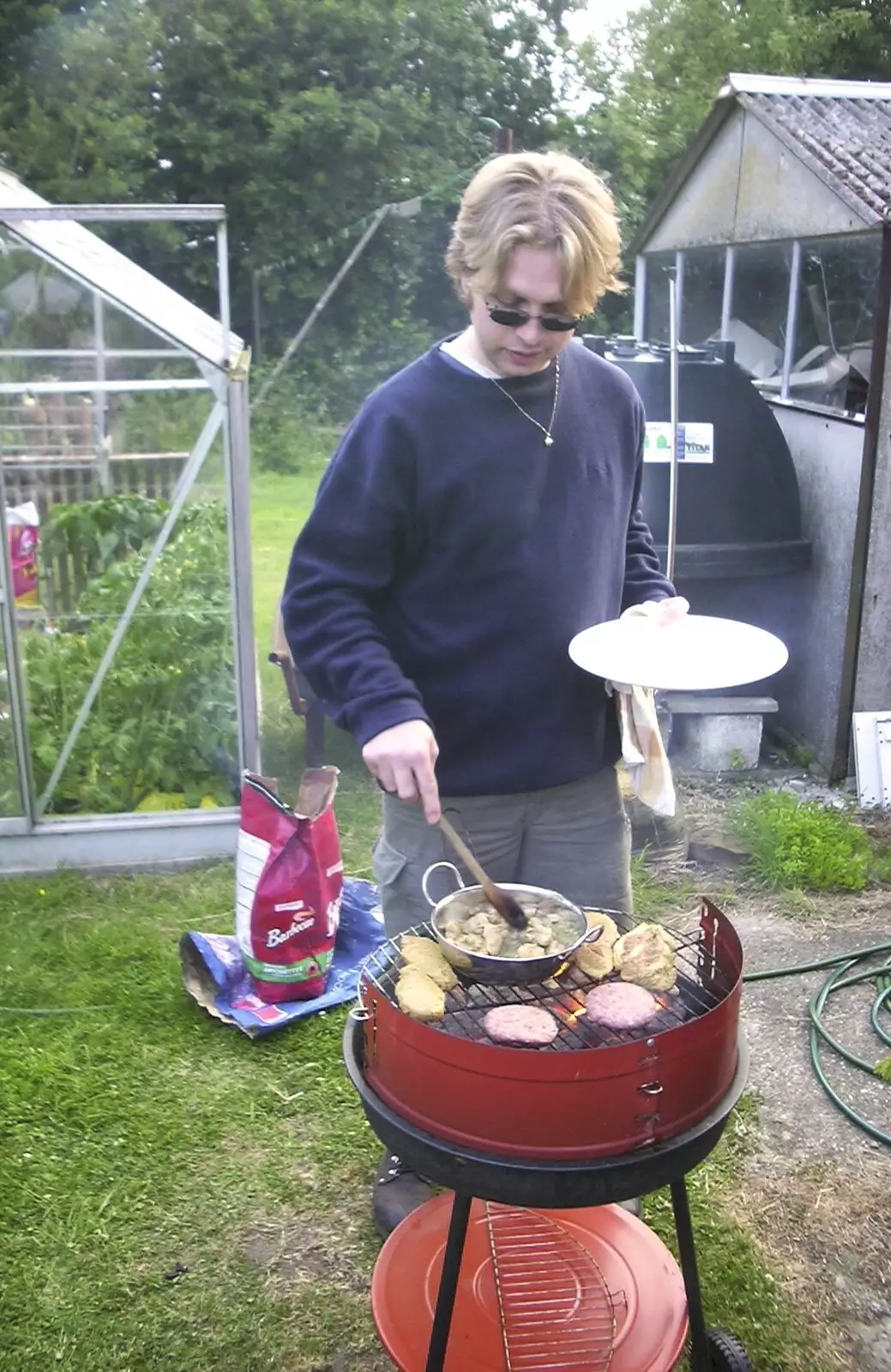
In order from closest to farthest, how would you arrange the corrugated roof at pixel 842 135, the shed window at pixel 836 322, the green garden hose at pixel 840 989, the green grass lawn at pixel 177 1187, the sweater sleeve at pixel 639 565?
the green grass lawn at pixel 177 1187, the sweater sleeve at pixel 639 565, the green garden hose at pixel 840 989, the corrugated roof at pixel 842 135, the shed window at pixel 836 322

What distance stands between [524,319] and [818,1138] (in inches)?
88.3

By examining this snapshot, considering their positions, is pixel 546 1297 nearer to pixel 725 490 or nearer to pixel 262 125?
pixel 725 490

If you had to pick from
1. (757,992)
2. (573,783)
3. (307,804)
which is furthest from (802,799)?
(573,783)

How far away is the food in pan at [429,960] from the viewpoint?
184 centimetres

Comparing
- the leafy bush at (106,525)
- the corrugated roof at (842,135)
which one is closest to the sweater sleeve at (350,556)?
the leafy bush at (106,525)

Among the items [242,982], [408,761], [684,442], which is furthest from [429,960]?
[684,442]

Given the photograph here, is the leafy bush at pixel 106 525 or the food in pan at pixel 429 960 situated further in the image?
the leafy bush at pixel 106 525

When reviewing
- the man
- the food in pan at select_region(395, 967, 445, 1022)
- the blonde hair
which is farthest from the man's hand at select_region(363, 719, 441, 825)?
the blonde hair

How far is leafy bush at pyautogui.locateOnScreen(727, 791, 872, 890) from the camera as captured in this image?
4.26 m

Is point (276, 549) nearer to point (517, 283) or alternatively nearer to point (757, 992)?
point (757, 992)

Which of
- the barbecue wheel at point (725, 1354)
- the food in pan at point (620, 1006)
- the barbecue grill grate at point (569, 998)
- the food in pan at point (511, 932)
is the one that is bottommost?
the barbecue wheel at point (725, 1354)

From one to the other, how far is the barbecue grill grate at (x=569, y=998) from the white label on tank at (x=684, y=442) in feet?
11.4

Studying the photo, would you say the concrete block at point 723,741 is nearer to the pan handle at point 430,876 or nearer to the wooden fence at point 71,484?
the wooden fence at point 71,484

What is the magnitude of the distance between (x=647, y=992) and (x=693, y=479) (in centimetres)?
377
